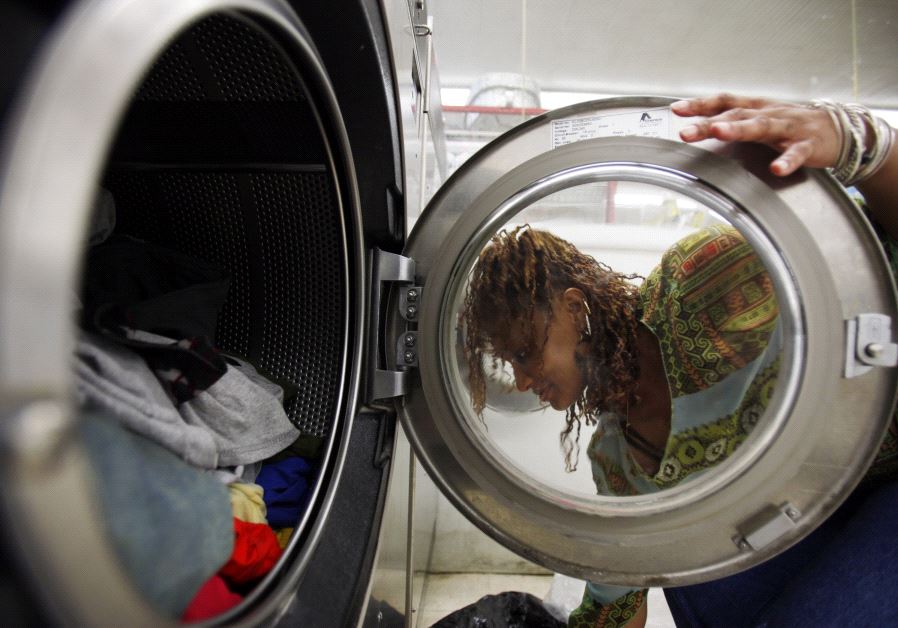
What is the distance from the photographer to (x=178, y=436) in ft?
1.39

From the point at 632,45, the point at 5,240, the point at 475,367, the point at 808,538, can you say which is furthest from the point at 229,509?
the point at 632,45

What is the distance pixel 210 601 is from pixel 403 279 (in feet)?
1.40

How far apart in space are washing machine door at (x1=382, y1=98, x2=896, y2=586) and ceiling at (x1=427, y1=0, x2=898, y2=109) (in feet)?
4.09

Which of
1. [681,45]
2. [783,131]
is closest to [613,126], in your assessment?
[783,131]

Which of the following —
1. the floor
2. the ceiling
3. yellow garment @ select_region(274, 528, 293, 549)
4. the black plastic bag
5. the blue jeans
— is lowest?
the floor

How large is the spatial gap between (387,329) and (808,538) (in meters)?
0.73

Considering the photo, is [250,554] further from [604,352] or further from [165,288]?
[604,352]

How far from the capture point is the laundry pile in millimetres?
267

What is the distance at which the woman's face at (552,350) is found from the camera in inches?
29.3

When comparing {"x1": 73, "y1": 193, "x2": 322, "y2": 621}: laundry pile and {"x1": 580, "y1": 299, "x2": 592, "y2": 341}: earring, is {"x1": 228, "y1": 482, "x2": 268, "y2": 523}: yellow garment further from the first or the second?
{"x1": 580, "y1": 299, "x2": 592, "y2": 341}: earring

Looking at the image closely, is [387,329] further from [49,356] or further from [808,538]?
[808,538]

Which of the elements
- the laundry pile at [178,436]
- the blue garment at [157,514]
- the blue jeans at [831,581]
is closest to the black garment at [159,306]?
the laundry pile at [178,436]

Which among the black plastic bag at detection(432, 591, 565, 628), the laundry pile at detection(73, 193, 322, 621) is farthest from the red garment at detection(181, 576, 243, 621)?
the black plastic bag at detection(432, 591, 565, 628)

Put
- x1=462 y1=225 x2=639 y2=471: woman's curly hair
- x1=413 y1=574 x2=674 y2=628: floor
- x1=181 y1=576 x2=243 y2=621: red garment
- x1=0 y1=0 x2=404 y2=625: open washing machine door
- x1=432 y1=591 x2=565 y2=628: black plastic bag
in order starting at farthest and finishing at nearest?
x1=413 y1=574 x2=674 y2=628: floor < x1=432 y1=591 x2=565 y2=628: black plastic bag < x1=462 y1=225 x2=639 y2=471: woman's curly hair < x1=181 y1=576 x2=243 y2=621: red garment < x1=0 y1=0 x2=404 y2=625: open washing machine door
